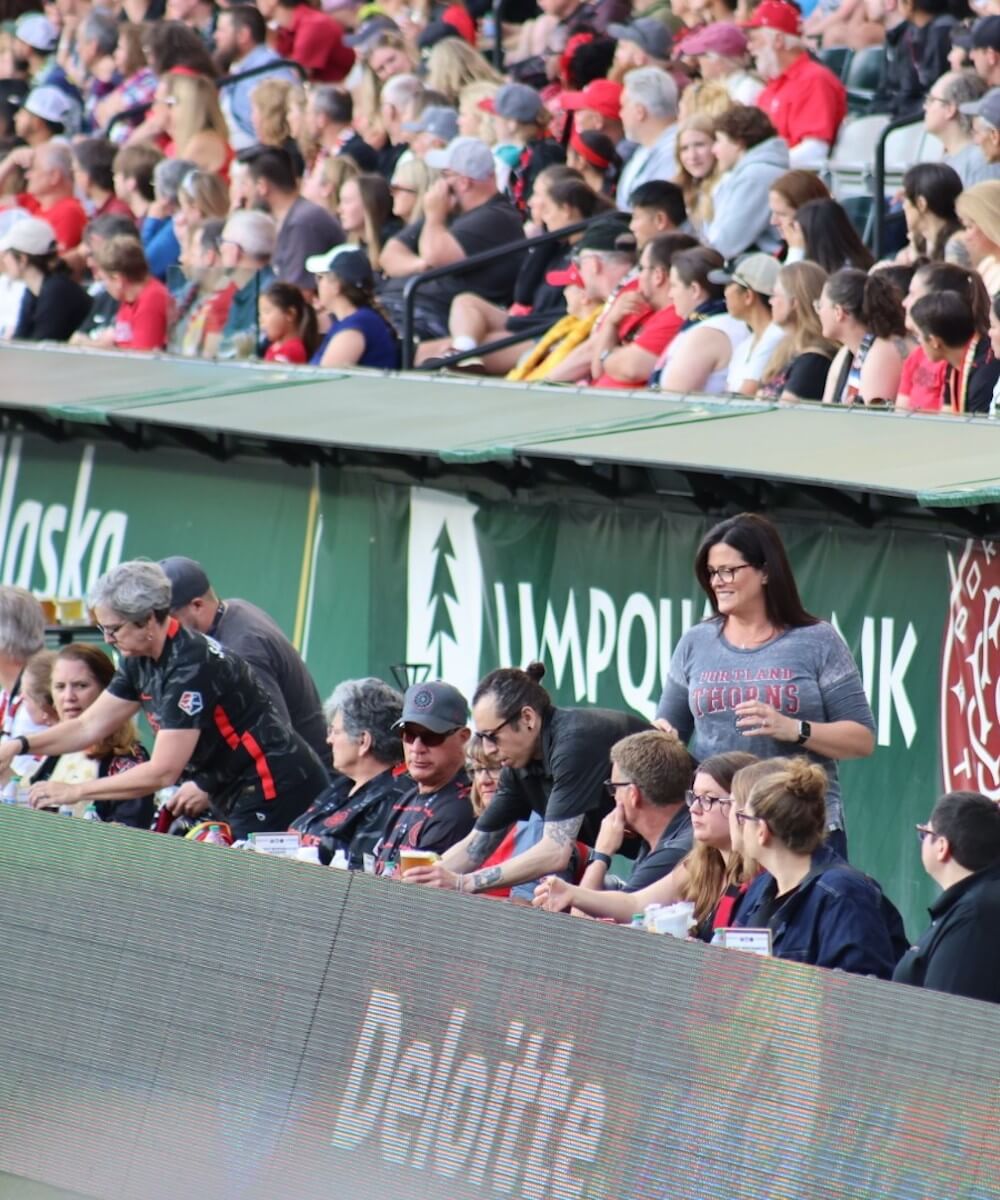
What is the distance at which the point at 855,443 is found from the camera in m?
8.61

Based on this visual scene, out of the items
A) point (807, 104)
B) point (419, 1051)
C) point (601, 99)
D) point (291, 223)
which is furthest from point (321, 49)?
point (419, 1051)

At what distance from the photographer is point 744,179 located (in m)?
11.5

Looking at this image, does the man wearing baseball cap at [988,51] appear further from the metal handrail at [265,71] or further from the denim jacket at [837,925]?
the metal handrail at [265,71]

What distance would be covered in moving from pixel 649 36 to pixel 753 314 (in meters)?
4.49

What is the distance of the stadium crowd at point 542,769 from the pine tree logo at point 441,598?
1.69 m

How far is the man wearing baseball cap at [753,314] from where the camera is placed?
10.1 m

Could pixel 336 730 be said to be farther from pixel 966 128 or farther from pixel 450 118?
pixel 450 118

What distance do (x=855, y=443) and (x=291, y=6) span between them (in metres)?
10.5

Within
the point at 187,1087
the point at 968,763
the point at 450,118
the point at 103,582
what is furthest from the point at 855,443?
the point at 450,118

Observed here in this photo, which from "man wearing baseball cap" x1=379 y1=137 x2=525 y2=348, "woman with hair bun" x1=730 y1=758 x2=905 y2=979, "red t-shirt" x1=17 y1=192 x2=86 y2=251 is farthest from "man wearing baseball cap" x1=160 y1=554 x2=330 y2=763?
"red t-shirt" x1=17 y1=192 x2=86 y2=251

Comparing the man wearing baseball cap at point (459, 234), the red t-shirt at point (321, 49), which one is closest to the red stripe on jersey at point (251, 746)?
the man wearing baseball cap at point (459, 234)

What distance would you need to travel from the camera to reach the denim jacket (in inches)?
223

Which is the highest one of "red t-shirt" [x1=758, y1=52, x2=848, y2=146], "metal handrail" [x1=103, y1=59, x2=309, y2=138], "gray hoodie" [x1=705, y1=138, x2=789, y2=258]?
"metal handrail" [x1=103, y1=59, x2=309, y2=138]

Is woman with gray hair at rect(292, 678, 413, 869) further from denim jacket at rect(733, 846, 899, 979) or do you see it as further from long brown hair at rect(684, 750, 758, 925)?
denim jacket at rect(733, 846, 899, 979)
